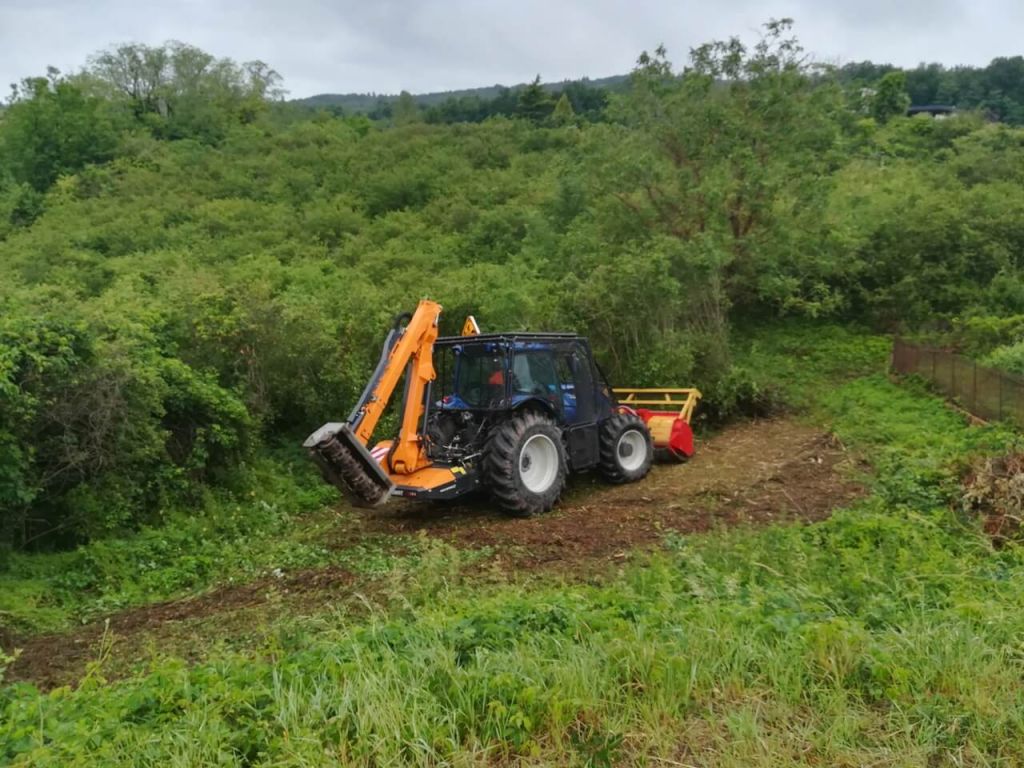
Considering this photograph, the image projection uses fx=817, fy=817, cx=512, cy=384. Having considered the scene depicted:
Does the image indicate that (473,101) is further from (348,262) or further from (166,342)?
(166,342)

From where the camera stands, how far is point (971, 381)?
12.4 meters

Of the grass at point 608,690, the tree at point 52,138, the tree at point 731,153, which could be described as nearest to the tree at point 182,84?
the tree at point 52,138

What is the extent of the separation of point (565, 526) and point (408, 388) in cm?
211

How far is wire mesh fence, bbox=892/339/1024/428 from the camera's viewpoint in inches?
427

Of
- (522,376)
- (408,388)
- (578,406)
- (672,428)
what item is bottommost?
(672,428)

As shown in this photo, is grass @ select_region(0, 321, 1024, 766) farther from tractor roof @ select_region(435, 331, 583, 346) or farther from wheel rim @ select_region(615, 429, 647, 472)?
wheel rim @ select_region(615, 429, 647, 472)

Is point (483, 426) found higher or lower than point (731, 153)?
lower

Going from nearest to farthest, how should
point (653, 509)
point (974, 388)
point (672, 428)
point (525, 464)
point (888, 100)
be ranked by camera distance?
point (653, 509), point (525, 464), point (672, 428), point (974, 388), point (888, 100)

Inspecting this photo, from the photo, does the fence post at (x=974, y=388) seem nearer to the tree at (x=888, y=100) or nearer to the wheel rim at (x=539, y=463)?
the wheel rim at (x=539, y=463)

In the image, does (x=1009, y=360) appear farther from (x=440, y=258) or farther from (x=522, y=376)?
(x=440, y=258)

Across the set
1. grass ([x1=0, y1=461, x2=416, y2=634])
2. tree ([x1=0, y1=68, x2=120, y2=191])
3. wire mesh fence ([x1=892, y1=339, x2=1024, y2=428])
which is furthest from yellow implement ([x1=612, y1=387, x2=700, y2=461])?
tree ([x1=0, y1=68, x2=120, y2=191])

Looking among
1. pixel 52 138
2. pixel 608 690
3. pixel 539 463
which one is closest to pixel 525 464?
pixel 539 463

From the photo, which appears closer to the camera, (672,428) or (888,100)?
(672,428)

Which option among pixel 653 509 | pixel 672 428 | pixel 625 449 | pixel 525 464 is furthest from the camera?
pixel 672 428
